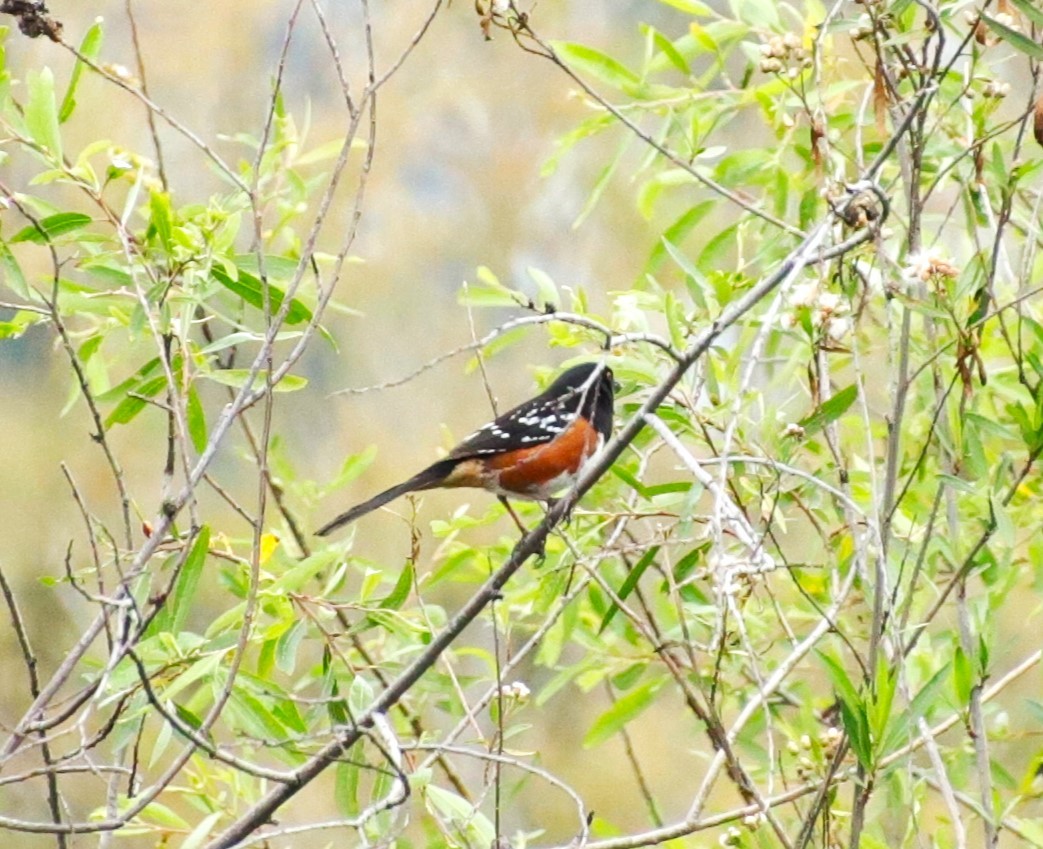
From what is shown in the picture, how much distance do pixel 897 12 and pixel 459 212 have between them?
6465 millimetres

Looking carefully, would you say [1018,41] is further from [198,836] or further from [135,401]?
[198,836]

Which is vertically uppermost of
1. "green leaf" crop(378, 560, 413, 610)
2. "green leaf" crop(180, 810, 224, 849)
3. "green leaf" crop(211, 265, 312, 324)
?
"green leaf" crop(211, 265, 312, 324)

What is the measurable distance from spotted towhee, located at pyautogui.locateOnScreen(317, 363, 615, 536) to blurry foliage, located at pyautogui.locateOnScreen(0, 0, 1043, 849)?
0.33 m

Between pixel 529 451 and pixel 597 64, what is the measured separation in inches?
35.8

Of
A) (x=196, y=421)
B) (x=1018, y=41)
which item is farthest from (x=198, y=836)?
(x=1018, y=41)

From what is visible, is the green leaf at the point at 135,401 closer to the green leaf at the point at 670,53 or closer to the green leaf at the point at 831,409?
the green leaf at the point at 831,409

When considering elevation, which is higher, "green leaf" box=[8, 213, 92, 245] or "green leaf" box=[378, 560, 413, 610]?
"green leaf" box=[8, 213, 92, 245]

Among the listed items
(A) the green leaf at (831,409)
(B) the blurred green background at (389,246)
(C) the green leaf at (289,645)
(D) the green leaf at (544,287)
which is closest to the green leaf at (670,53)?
(D) the green leaf at (544,287)

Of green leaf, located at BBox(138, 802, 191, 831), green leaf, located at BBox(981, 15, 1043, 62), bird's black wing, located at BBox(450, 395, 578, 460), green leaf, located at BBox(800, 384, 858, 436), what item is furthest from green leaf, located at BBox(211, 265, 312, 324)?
bird's black wing, located at BBox(450, 395, 578, 460)

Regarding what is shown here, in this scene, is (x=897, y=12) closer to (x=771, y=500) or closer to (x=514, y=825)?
(x=771, y=500)

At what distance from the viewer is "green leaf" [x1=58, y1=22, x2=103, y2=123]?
181 centimetres

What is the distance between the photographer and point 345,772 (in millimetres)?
2129

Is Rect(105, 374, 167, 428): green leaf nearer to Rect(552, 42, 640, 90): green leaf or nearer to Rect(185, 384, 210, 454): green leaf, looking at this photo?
Rect(185, 384, 210, 454): green leaf

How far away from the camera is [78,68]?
1833 mm
